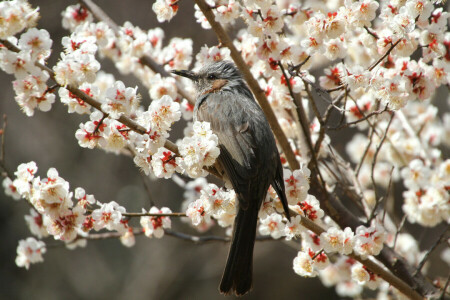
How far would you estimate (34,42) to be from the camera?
1.88 metres

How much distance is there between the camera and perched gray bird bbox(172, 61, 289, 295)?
2.53m

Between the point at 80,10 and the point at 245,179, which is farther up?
the point at 80,10

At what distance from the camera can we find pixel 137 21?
26.1 feet

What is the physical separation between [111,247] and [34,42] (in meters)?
6.98

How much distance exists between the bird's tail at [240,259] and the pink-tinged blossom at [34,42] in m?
1.22

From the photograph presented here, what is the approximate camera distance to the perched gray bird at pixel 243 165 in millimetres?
2525

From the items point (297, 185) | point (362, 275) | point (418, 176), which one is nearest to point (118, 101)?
point (297, 185)

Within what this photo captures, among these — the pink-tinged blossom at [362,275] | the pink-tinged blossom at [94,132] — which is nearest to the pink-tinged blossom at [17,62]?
the pink-tinged blossom at [94,132]

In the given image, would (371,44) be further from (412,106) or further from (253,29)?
(412,106)

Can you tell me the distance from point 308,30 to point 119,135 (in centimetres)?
110

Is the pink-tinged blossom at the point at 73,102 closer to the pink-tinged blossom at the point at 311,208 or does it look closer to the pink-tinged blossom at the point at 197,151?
the pink-tinged blossom at the point at 197,151

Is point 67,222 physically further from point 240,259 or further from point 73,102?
point 240,259

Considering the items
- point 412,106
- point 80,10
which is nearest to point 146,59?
point 80,10

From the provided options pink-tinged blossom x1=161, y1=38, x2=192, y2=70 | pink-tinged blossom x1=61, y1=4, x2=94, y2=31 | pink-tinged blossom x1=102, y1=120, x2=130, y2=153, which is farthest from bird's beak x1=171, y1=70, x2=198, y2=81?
pink-tinged blossom x1=102, y1=120, x2=130, y2=153
